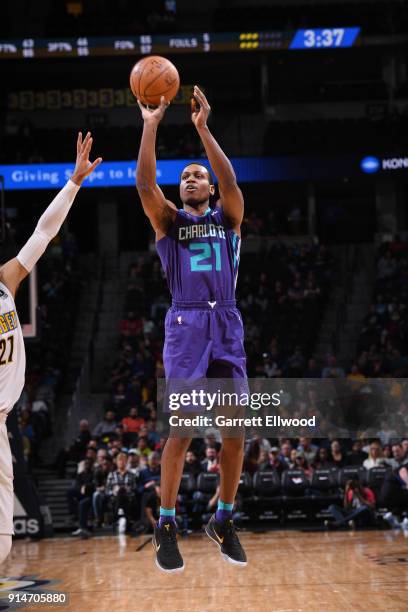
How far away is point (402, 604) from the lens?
9.29 metres

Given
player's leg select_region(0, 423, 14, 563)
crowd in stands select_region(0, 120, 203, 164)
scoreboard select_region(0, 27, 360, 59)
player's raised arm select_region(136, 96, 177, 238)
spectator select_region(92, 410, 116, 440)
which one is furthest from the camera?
crowd in stands select_region(0, 120, 203, 164)

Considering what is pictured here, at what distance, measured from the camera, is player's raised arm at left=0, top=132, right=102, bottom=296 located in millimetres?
6496

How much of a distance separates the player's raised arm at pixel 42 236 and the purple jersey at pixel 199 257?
71 centimetres

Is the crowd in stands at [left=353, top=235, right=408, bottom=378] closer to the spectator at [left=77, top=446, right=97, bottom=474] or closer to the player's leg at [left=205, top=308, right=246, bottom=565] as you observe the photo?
the spectator at [left=77, top=446, right=97, bottom=474]

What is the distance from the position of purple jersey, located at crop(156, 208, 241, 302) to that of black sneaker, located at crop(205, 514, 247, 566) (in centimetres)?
155

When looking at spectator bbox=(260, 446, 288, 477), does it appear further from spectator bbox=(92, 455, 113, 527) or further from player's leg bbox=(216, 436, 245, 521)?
player's leg bbox=(216, 436, 245, 521)

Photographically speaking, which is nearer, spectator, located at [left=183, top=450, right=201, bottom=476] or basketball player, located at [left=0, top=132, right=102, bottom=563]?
basketball player, located at [left=0, top=132, right=102, bottom=563]

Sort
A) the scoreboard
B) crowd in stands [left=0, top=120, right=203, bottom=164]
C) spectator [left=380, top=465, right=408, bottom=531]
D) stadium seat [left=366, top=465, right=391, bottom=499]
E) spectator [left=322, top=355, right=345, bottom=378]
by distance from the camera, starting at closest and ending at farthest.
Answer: spectator [left=380, top=465, right=408, bottom=531]
stadium seat [left=366, top=465, right=391, bottom=499]
spectator [left=322, top=355, right=345, bottom=378]
the scoreboard
crowd in stands [left=0, top=120, right=203, bottom=164]

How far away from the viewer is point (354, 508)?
53.5 ft

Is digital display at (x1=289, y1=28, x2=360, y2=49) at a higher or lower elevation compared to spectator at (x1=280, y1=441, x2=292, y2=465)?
higher

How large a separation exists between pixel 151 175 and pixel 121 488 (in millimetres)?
11018

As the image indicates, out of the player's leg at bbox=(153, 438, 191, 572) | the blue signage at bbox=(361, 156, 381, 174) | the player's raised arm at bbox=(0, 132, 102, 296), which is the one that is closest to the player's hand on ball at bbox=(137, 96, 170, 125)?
the player's raised arm at bbox=(0, 132, 102, 296)

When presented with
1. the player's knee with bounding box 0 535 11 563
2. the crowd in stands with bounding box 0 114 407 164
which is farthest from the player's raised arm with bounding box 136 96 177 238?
the crowd in stands with bounding box 0 114 407 164

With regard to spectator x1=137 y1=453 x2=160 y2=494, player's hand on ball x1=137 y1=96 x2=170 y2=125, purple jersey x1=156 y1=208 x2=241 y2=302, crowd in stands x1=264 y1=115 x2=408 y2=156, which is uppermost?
crowd in stands x1=264 y1=115 x2=408 y2=156
